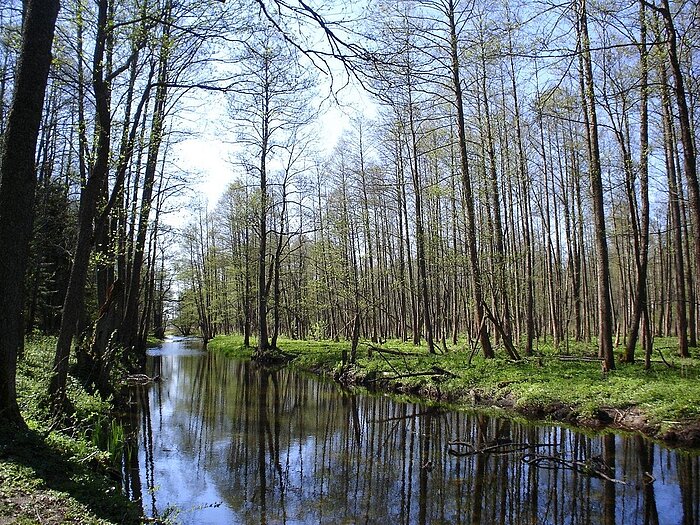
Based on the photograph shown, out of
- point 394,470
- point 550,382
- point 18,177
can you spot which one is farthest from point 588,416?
point 18,177

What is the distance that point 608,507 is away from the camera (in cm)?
620

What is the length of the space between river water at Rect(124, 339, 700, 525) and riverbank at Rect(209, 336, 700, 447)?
2.45 feet

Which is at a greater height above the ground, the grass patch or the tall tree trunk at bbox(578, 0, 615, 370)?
the tall tree trunk at bbox(578, 0, 615, 370)

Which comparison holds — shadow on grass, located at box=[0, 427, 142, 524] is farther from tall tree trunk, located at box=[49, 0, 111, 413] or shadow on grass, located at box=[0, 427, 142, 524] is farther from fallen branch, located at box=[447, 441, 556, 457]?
fallen branch, located at box=[447, 441, 556, 457]

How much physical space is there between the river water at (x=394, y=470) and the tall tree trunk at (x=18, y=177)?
8.39 ft

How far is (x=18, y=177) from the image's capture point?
566cm

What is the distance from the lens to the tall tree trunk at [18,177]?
5.55 meters

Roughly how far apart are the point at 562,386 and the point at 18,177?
464 inches

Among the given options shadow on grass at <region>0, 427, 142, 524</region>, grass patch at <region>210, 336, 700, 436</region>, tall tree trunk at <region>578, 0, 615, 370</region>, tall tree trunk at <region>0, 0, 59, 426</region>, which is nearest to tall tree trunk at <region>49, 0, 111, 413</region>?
tall tree trunk at <region>0, 0, 59, 426</region>

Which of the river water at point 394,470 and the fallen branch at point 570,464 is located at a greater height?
the fallen branch at point 570,464

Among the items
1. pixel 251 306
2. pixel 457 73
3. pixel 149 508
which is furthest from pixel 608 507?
pixel 251 306

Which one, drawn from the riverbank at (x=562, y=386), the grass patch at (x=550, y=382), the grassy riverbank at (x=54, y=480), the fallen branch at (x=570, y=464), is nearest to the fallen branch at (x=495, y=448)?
the fallen branch at (x=570, y=464)

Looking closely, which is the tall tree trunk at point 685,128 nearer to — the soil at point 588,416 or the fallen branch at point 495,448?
the soil at point 588,416

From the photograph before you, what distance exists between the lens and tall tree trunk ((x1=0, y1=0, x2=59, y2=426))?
555 centimetres
